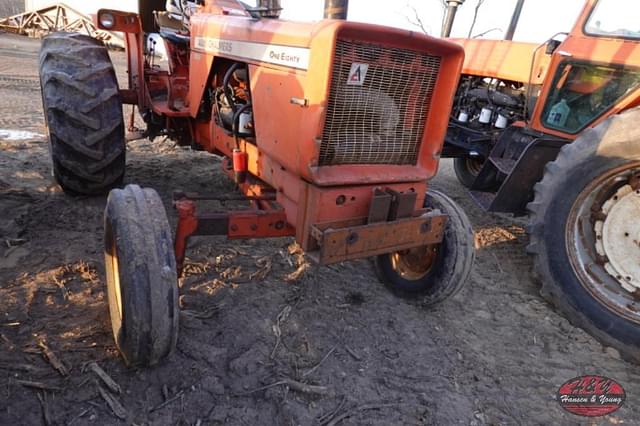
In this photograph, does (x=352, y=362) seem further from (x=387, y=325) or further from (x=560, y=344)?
(x=560, y=344)

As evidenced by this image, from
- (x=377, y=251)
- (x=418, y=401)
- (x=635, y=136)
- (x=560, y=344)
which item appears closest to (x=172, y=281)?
(x=377, y=251)

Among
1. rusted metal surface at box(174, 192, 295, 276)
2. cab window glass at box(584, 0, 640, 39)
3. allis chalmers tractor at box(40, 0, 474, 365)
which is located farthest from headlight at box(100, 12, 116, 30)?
cab window glass at box(584, 0, 640, 39)

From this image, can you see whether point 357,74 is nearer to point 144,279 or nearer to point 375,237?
point 375,237

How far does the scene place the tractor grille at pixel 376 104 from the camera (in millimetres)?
2211

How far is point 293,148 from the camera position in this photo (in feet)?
7.68

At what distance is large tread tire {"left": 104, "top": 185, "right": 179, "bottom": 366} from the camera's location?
200 cm

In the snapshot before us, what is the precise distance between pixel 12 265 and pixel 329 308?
2.07 m

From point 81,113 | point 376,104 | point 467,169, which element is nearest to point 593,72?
point 467,169

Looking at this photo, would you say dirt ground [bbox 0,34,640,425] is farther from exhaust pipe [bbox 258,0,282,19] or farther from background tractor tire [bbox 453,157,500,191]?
background tractor tire [bbox 453,157,500,191]

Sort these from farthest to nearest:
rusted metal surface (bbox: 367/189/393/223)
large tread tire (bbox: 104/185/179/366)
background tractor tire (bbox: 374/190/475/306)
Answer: background tractor tire (bbox: 374/190/475/306), rusted metal surface (bbox: 367/189/393/223), large tread tire (bbox: 104/185/179/366)

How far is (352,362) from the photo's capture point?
98.8 inches

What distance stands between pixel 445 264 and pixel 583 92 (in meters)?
2.35

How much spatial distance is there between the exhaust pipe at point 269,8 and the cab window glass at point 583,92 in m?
2.80

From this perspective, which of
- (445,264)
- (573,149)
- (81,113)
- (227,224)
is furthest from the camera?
(81,113)
